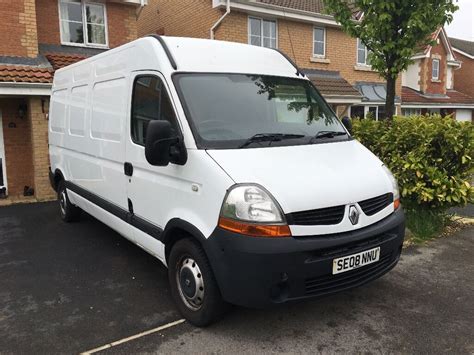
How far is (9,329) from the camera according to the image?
3.48m

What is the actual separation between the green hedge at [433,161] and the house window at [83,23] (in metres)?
8.03

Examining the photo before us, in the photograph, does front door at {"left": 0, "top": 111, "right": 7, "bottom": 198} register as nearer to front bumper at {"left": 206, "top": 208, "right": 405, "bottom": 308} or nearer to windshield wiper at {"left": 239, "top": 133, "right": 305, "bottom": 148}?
windshield wiper at {"left": 239, "top": 133, "right": 305, "bottom": 148}

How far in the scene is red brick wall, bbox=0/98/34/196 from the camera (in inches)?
363

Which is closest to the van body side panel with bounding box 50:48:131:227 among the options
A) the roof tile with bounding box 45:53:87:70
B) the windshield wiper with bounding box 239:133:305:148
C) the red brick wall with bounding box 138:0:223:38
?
the windshield wiper with bounding box 239:133:305:148

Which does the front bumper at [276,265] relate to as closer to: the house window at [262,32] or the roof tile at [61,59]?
the roof tile at [61,59]

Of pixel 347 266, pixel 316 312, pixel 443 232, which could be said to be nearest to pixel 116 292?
pixel 316 312

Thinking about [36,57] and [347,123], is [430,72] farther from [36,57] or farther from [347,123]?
[347,123]

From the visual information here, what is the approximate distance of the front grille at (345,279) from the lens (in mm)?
3062

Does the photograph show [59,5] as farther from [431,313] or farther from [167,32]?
[431,313]

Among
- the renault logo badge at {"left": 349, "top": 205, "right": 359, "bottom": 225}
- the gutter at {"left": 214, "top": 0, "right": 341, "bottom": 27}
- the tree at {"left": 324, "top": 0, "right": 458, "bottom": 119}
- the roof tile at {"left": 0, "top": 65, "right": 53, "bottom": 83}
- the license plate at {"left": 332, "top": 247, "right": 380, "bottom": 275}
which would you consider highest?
the gutter at {"left": 214, "top": 0, "right": 341, "bottom": 27}

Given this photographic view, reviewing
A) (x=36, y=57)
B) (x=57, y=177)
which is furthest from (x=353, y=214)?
(x=36, y=57)

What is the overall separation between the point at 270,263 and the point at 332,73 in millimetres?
13860

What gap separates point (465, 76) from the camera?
3005 cm

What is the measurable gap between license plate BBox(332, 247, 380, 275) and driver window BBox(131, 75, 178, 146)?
5.41 feet
